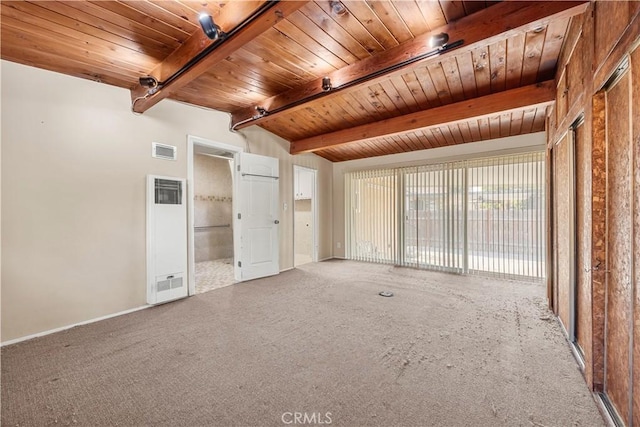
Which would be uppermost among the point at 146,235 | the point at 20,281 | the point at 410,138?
the point at 410,138

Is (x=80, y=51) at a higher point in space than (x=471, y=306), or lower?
higher

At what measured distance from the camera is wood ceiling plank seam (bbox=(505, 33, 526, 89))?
234cm

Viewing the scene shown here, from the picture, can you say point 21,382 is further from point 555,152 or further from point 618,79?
point 555,152

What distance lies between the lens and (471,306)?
3.06 meters

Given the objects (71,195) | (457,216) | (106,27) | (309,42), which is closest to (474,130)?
(457,216)

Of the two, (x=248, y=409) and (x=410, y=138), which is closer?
(x=248, y=409)

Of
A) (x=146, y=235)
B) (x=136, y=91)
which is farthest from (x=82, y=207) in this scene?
(x=136, y=91)

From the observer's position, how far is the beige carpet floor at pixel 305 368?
144 cm

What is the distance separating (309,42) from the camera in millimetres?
2371

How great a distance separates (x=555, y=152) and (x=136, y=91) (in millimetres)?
4596

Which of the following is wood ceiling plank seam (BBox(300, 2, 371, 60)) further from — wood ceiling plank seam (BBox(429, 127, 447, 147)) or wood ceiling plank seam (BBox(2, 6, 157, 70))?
wood ceiling plank seam (BBox(429, 127, 447, 147))

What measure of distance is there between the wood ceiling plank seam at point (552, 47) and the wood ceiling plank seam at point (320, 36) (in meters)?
1.60

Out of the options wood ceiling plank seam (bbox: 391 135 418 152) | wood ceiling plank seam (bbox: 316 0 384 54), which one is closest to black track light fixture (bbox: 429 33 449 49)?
wood ceiling plank seam (bbox: 316 0 384 54)

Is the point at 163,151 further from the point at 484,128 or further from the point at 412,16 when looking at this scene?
the point at 484,128
